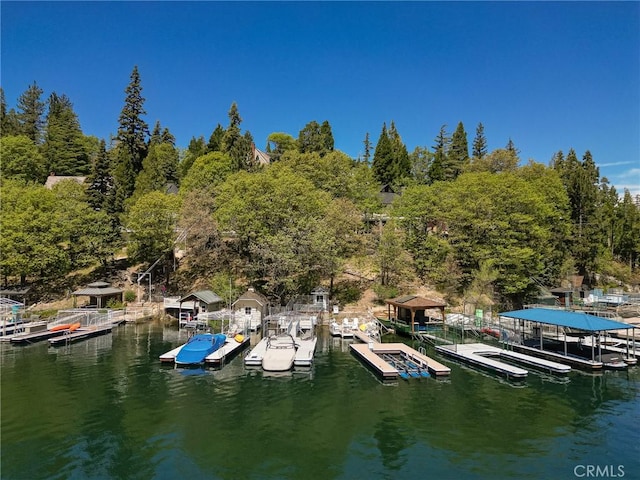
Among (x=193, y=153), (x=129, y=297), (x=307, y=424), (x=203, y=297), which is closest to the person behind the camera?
(x=307, y=424)

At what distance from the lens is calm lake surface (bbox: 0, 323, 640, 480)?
14688 millimetres

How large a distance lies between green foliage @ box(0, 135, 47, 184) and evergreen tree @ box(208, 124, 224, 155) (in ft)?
103

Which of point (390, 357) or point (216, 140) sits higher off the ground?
point (216, 140)

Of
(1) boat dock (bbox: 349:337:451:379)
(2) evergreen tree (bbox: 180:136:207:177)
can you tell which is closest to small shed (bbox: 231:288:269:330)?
(1) boat dock (bbox: 349:337:451:379)

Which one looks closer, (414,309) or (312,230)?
(414,309)

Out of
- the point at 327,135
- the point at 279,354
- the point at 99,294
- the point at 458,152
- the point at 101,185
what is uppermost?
the point at 327,135

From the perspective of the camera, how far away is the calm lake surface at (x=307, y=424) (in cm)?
1469

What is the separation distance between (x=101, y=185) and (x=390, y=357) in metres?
48.9

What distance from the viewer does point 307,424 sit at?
59.9 feet

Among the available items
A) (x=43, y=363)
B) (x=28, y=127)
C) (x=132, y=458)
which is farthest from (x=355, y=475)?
(x=28, y=127)

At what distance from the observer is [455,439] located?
55.4 ft

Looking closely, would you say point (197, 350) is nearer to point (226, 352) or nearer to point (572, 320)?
point (226, 352)

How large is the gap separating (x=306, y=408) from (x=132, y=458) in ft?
26.2

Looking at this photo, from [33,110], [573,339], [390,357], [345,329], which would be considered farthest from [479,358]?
[33,110]
